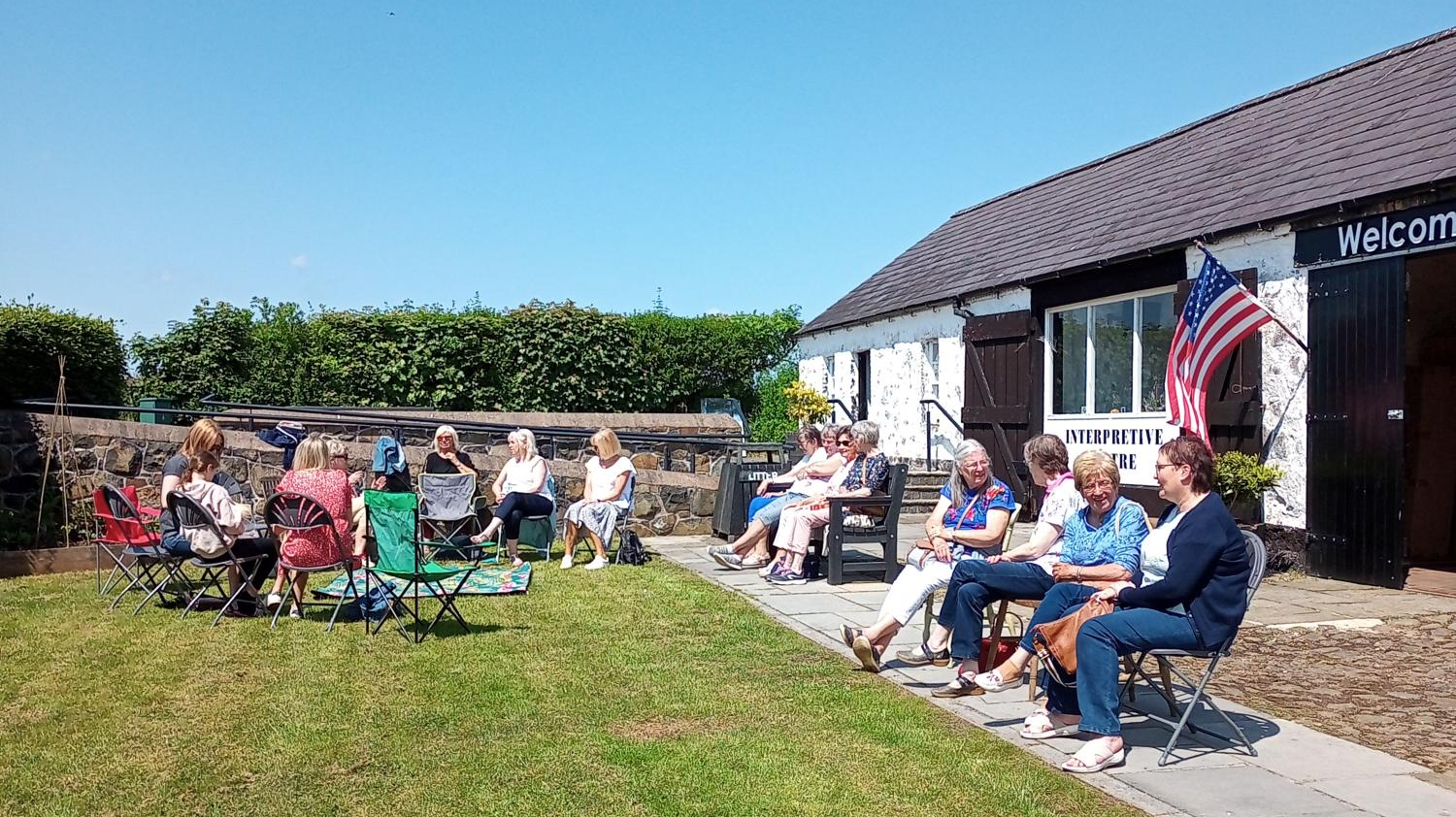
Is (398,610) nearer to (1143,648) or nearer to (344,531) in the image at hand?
(344,531)

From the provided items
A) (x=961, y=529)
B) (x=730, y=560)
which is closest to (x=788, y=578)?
(x=730, y=560)

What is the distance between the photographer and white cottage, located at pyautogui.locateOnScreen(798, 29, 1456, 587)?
30.4 ft

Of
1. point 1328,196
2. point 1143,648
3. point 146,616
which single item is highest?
point 1328,196

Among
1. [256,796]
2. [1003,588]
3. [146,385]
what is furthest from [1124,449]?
[146,385]

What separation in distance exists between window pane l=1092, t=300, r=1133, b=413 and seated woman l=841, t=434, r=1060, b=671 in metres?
7.02

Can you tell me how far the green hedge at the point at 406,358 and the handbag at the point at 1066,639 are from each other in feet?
46.3

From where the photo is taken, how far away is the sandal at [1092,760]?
4461 mm

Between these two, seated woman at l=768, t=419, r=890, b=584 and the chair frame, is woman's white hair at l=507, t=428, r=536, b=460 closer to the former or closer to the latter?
seated woman at l=768, t=419, r=890, b=584

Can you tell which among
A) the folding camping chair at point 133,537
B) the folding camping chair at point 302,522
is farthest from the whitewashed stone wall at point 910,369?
the folding camping chair at point 133,537

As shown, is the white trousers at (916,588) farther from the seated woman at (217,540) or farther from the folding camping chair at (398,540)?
the seated woman at (217,540)

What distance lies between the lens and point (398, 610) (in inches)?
308

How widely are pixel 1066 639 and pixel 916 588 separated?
124cm

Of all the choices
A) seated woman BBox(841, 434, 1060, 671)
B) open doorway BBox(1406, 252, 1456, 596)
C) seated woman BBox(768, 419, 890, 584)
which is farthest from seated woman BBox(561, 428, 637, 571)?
open doorway BBox(1406, 252, 1456, 596)

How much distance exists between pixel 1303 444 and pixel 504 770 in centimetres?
818
